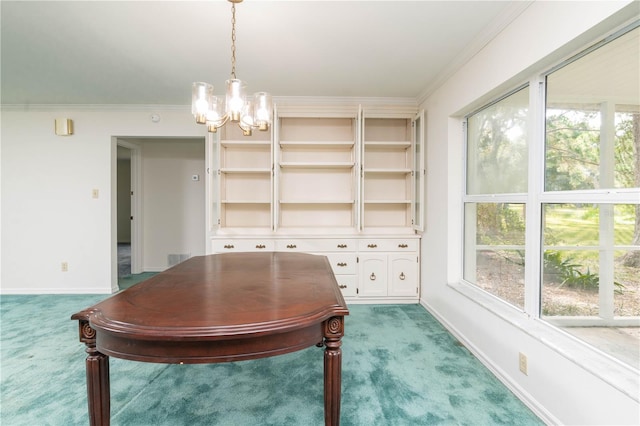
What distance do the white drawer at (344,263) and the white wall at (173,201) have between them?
8.07 ft

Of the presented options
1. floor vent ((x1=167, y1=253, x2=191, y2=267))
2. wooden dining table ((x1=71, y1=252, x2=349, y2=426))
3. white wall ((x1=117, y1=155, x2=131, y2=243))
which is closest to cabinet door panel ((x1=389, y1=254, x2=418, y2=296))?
wooden dining table ((x1=71, y1=252, x2=349, y2=426))

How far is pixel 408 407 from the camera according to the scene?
1.62 m

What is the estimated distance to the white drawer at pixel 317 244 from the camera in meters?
3.28

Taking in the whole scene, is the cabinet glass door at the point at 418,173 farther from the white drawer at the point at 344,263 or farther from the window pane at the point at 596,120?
the window pane at the point at 596,120

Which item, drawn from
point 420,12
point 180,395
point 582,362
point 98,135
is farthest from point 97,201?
point 582,362

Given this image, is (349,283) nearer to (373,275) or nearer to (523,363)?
(373,275)

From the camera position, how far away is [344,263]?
3.30m

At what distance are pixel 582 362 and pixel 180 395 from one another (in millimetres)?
2095

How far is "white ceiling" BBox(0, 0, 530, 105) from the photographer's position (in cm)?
183

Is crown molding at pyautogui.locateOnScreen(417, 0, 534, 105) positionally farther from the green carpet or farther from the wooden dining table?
the green carpet

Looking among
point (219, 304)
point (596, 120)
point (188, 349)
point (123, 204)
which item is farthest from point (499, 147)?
point (123, 204)

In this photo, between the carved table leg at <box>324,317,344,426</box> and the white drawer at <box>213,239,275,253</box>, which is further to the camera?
the white drawer at <box>213,239,275,253</box>

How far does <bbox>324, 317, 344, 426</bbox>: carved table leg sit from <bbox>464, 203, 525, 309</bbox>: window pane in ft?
4.76

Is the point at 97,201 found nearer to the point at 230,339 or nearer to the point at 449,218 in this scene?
the point at 230,339
